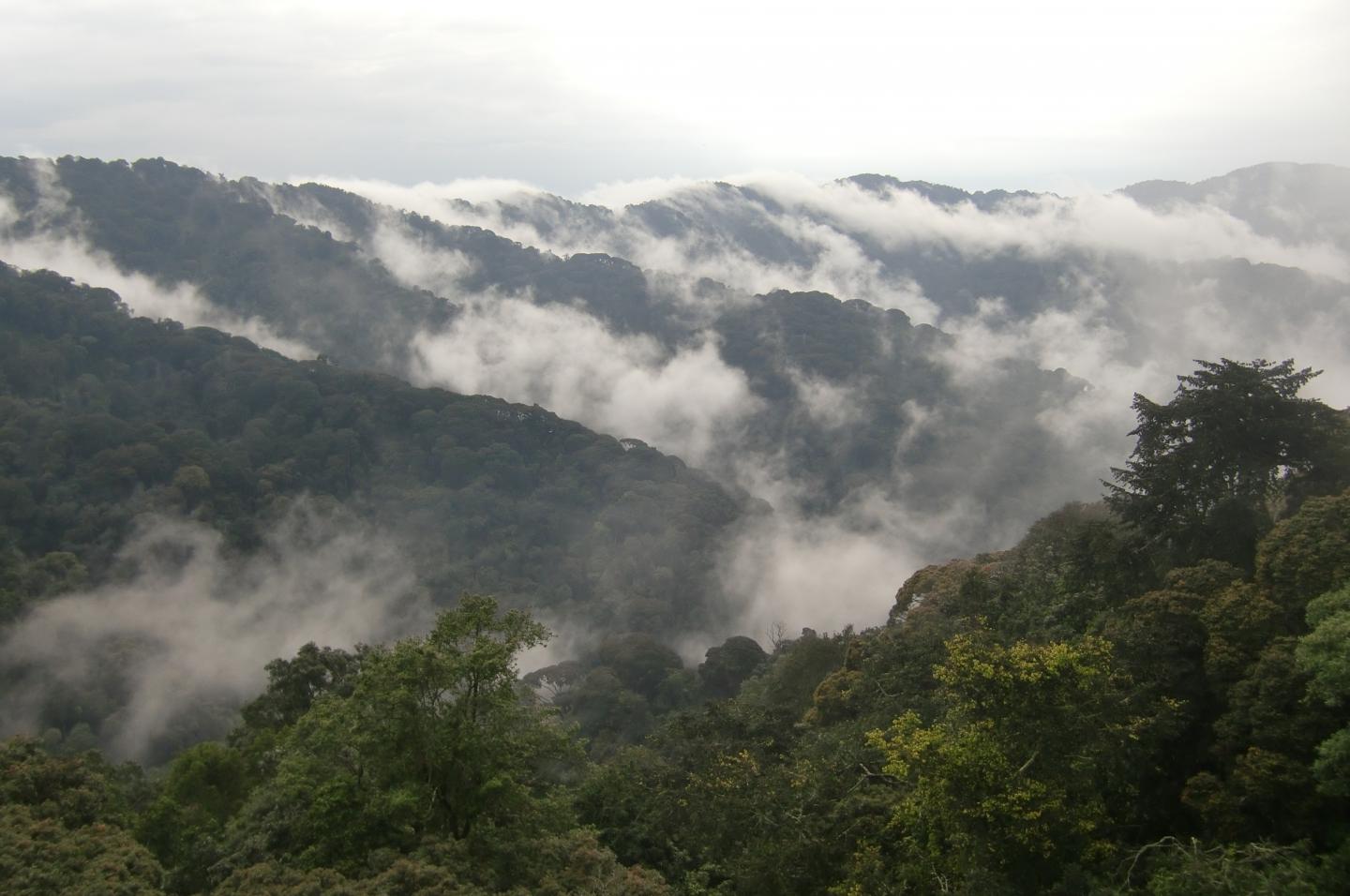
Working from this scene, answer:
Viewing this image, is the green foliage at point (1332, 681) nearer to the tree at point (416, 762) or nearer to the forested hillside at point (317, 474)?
the tree at point (416, 762)

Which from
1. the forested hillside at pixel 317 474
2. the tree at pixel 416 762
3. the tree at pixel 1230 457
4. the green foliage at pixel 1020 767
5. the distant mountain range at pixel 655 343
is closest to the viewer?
the green foliage at pixel 1020 767

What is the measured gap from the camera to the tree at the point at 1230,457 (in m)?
23.0

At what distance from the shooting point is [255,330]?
13225cm

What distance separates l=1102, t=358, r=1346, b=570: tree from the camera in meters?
23.0

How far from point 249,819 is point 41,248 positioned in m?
132

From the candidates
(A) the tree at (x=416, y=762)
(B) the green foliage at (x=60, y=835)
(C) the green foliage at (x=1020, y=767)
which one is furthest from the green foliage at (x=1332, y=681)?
(B) the green foliage at (x=60, y=835)

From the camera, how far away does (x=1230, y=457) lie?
77.9 feet

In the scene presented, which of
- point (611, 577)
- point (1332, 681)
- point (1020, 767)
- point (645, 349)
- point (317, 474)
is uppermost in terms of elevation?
point (1332, 681)

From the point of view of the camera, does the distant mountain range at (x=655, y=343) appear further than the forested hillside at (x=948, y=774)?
Yes

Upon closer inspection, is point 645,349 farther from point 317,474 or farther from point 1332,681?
point 1332,681

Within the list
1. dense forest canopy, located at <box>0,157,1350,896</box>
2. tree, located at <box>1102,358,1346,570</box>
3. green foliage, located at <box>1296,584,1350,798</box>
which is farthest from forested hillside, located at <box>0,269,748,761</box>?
green foliage, located at <box>1296,584,1350,798</box>

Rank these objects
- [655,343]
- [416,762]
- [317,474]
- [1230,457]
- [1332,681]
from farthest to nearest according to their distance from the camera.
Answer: [655,343] → [317,474] → [1230,457] → [416,762] → [1332,681]

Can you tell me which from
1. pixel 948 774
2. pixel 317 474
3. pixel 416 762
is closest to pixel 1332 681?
pixel 948 774

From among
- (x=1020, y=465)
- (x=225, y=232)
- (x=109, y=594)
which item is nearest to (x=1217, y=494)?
(x=109, y=594)
